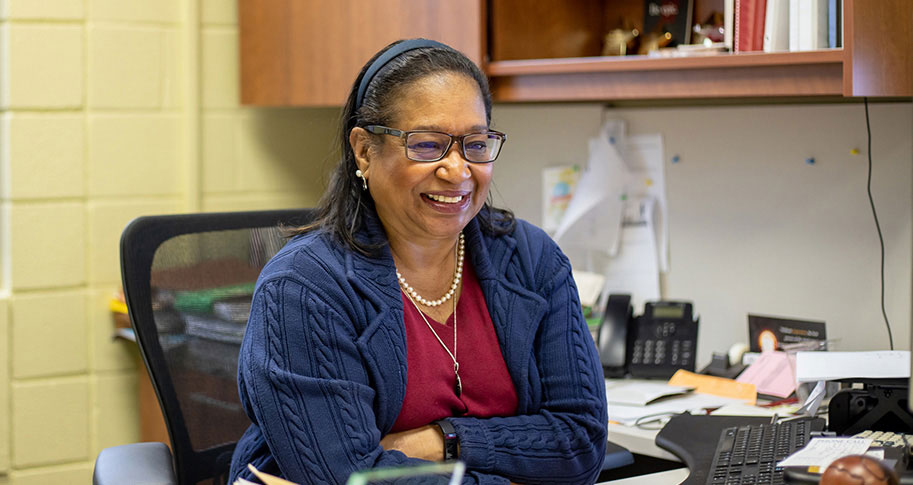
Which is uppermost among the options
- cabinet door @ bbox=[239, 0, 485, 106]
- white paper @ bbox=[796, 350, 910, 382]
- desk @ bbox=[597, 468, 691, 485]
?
cabinet door @ bbox=[239, 0, 485, 106]

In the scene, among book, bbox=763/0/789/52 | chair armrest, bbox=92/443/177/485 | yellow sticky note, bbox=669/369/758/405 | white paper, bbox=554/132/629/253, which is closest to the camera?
chair armrest, bbox=92/443/177/485

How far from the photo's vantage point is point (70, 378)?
2.38 metres

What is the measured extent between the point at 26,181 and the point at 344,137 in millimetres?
1125

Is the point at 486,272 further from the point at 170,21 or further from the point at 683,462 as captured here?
the point at 170,21

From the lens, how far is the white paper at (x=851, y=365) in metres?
1.54

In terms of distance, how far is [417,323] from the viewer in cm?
144

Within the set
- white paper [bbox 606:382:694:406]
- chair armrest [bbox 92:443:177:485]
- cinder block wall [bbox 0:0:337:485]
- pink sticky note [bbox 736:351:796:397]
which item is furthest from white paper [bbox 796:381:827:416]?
cinder block wall [bbox 0:0:337:485]

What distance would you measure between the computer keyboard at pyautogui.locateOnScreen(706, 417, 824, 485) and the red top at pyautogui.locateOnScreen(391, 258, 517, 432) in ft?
1.02

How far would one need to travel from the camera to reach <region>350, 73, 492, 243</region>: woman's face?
1.37 m

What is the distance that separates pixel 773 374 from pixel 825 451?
2.19 feet

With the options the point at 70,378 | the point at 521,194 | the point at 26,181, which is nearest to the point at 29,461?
the point at 70,378

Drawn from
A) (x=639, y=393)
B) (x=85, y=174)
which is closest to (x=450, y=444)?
(x=639, y=393)

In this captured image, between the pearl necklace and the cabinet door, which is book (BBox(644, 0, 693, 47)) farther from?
the pearl necklace

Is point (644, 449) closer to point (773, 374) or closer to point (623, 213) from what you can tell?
point (773, 374)
